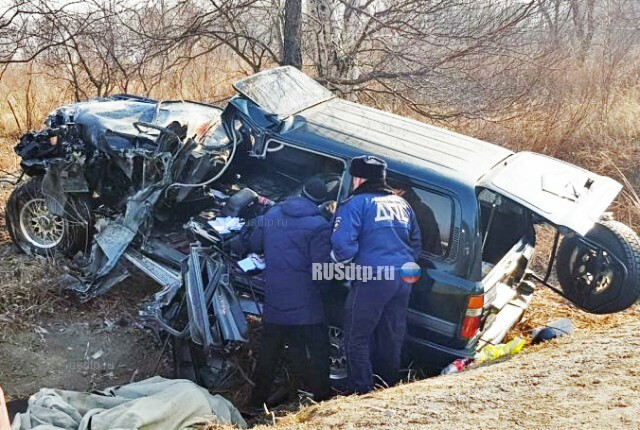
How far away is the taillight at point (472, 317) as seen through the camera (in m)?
4.11

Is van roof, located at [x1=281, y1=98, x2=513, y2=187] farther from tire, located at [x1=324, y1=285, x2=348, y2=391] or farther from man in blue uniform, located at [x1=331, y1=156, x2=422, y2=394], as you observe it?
tire, located at [x1=324, y1=285, x2=348, y2=391]

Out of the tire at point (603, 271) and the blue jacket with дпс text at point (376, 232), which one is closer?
the blue jacket with дпс text at point (376, 232)

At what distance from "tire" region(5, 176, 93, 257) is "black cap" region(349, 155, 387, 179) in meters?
2.79

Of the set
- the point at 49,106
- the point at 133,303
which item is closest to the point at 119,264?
the point at 133,303

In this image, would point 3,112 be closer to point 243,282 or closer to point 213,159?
point 213,159

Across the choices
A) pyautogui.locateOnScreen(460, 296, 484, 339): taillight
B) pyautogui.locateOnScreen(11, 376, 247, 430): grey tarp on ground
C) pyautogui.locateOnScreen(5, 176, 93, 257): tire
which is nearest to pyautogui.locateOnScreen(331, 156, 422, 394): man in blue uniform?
pyautogui.locateOnScreen(460, 296, 484, 339): taillight

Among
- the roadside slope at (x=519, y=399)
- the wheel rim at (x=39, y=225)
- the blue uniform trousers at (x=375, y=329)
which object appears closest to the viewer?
the roadside slope at (x=519, y=399)

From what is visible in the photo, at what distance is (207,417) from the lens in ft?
12.1

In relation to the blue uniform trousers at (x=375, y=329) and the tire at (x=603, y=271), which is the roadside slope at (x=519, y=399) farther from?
the tire at (x=603, y=271)

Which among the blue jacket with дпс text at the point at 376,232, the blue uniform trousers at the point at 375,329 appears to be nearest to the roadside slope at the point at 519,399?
the blue uniform trousers at the point at 375,329

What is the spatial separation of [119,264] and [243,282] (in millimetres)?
1220

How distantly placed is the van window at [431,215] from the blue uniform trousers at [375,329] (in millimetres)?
359

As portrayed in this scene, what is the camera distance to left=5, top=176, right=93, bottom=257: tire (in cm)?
572

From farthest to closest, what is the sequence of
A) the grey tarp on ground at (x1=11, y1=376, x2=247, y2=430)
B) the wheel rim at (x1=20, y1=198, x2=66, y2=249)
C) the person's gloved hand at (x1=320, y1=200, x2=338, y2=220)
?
the wheel rim at (x1=20, y1=198, x2=66, y2=249) → the person's gloved hand at (x1=320, y1=200, x2=338, y2=220) → the grey tarp on ground at (x1=11, y1=376, x2=247, y2=430)
